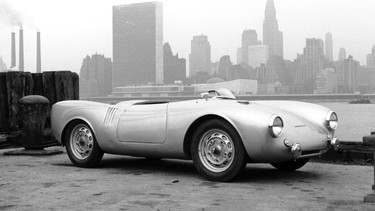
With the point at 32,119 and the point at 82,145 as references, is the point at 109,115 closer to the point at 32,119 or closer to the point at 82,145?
the point at 82,145

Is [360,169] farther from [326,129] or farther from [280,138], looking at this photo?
[280,138]

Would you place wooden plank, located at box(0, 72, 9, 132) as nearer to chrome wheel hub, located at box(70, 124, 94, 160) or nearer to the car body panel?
the car body panel

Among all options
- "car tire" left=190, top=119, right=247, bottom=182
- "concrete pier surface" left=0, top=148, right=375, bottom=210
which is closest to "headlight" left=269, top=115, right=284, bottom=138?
"car tire" left=190, top=119, right=247, bottom=182

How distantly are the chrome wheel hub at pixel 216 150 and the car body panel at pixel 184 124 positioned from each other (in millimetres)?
173

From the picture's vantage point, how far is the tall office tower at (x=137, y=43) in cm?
11094

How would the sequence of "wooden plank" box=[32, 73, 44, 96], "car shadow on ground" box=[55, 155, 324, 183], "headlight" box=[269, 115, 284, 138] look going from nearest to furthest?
"headlight" box=[269, 115, 284, 138] → "car shadow on ground" box=[55, 155, 324, 183] → "wooden plank" box=[32, 73, 44, 96]

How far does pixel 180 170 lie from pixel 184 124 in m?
0.94

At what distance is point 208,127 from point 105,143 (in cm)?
148

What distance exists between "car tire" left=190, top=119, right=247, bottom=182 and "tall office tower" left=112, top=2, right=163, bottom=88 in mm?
97604

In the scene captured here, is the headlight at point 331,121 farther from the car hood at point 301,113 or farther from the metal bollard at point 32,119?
the metal bollard at point 32,119

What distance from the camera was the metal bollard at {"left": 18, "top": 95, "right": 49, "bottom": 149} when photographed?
24.0 ft

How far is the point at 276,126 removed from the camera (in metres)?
4.35

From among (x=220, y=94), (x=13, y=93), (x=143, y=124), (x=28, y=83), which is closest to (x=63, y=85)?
(x=28, y=83)

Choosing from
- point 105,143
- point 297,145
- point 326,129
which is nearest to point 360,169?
point 326,129
